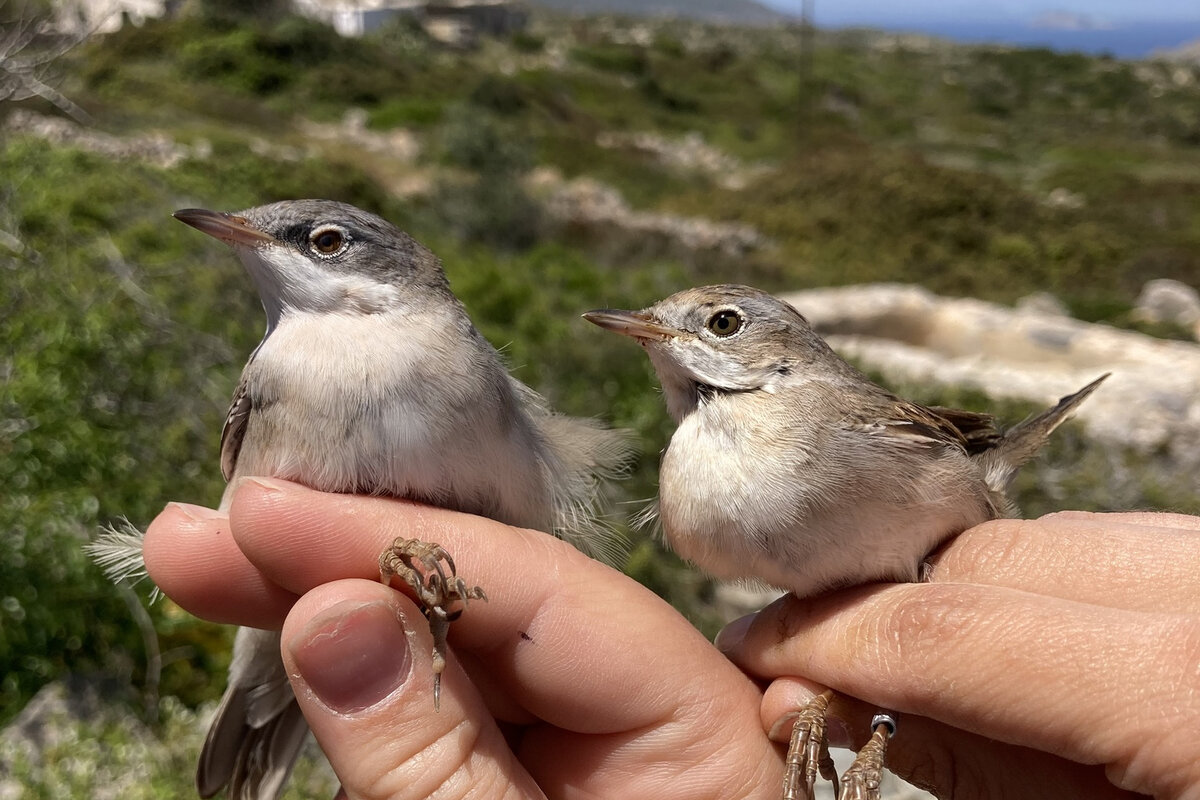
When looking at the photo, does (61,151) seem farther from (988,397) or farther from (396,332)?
(988,397)

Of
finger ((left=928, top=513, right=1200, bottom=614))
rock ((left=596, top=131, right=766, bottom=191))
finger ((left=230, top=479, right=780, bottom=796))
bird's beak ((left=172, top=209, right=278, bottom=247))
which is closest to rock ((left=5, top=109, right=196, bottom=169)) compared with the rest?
bird's beak ((left=172, top=209, right=278, bottom=247))

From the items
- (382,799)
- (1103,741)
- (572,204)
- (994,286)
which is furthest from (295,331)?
(994,286)

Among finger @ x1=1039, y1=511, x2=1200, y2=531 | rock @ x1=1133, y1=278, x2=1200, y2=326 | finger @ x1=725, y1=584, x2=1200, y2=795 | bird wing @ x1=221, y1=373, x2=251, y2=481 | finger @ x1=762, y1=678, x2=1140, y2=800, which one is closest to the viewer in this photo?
finger @ x1=725, y1=584, x2=1200, y2=795

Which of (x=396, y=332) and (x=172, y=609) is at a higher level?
(x=396, y=332)

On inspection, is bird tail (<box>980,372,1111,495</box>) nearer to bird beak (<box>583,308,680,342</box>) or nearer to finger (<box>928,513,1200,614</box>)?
finger (<box>928,513,1200,614</box>)

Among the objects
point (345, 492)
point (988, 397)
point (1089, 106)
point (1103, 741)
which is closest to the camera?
point (1103, 741)

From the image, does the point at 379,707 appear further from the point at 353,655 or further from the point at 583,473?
the point at 583,473

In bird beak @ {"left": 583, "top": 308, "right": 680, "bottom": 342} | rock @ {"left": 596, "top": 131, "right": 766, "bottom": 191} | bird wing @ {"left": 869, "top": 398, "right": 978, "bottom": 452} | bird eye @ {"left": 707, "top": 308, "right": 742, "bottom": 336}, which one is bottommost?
rock @ {"left": 596, "top": 131, "right": 766, "bottom": 191}
